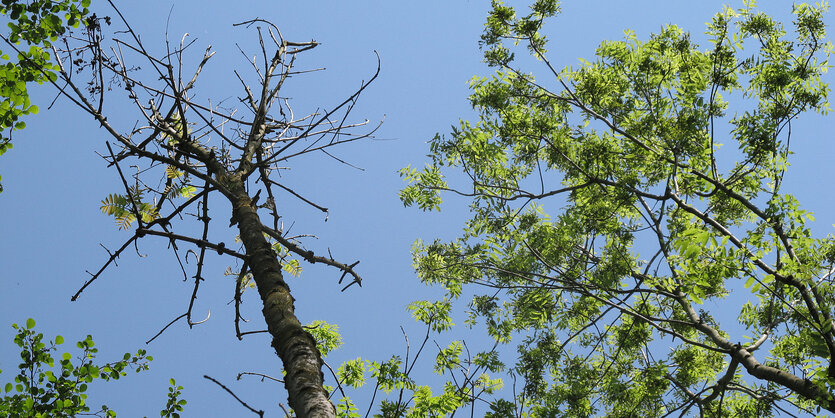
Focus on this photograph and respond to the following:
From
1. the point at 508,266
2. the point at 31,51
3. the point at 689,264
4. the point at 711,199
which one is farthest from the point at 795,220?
the point at 31,51

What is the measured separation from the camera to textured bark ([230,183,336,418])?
2482 mm

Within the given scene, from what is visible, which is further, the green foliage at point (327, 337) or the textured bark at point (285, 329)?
the green foliage at point (327, 337)

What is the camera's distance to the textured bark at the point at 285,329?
2.48 m

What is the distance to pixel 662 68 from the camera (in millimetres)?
7371

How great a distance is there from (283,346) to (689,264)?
3.95m

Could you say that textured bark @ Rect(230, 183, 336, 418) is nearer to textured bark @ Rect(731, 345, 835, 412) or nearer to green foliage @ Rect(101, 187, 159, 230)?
green foliage @ Rect(101, 187, 159, 230)

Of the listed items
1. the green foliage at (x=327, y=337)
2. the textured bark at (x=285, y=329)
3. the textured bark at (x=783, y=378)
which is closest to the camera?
the textured bark at (x=285, y=329)

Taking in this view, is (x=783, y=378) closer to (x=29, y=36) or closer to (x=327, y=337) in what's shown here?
(x=327, y=337)

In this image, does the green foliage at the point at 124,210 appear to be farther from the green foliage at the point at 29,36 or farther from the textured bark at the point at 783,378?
the textured bark at the point at 783,378

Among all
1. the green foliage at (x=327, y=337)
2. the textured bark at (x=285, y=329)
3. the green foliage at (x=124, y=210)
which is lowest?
the textured bark at (x=285, y=329)

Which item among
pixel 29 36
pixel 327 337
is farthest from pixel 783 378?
pixel 29 36

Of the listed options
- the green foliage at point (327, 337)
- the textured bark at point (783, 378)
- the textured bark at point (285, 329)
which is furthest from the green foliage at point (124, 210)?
the textured bark at point (783, 378)

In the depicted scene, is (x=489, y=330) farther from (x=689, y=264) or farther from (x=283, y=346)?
(x=283, y=346)

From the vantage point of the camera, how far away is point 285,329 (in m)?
2.85
